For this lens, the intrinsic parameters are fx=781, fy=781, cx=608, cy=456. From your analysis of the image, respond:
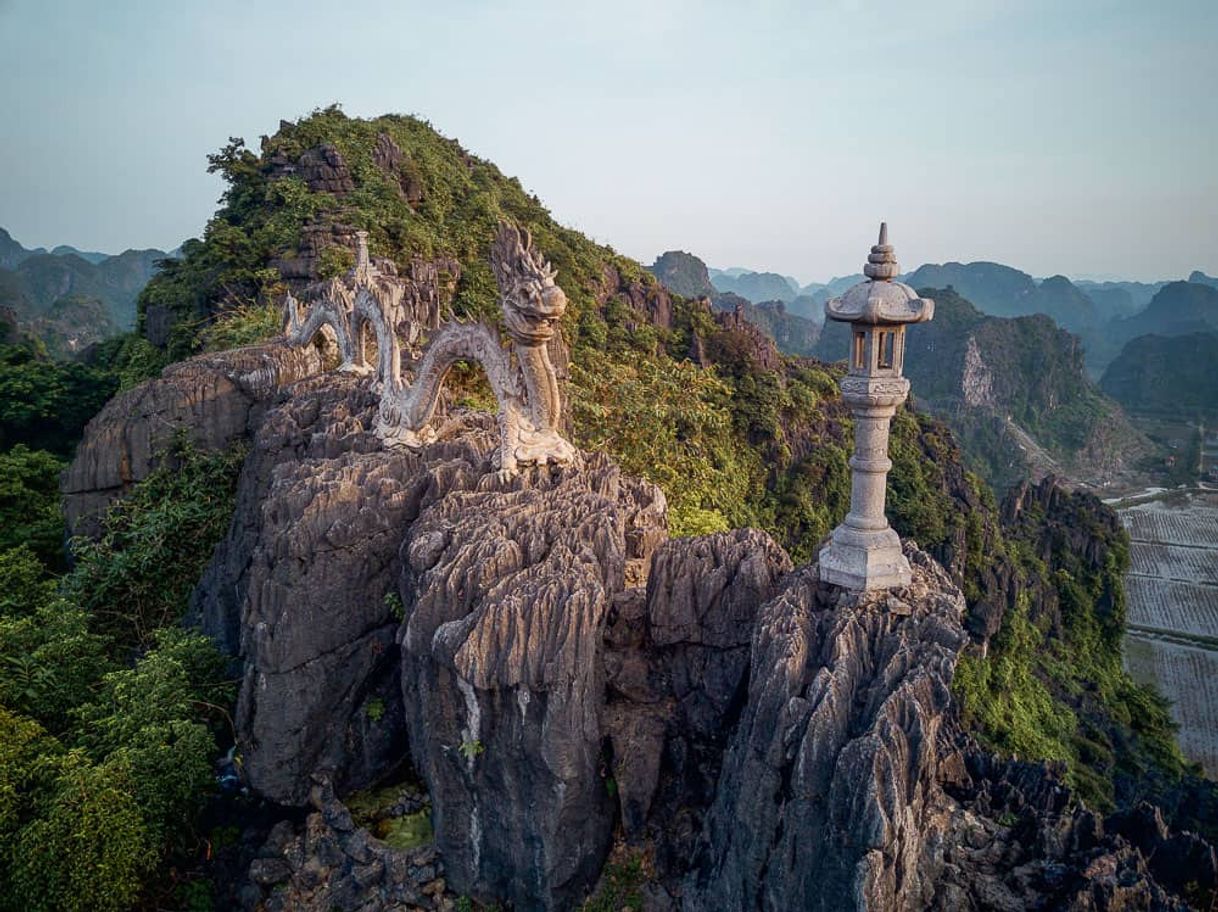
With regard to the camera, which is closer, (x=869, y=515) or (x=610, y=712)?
(x=869, y=515)

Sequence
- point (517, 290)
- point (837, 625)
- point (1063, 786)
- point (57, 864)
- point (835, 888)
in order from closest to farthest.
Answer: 1. point (835, 888)
2. point (1063, 786)
3. point (837, 625)
4. point (57, 864)
5. point (517, 290)

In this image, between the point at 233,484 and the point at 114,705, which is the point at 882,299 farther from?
the point at 233,484

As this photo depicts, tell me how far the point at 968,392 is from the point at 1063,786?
86.2 metres

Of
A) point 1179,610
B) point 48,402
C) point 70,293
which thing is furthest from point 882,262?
point 70,293

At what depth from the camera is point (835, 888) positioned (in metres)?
3.67

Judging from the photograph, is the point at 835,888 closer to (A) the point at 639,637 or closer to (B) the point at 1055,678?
(A) the point at 639,637

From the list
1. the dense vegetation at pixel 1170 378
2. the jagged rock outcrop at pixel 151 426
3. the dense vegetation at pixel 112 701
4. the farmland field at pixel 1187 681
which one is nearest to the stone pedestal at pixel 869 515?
the dense vegetation at pixel 112 701

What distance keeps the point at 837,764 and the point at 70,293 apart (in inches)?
4823

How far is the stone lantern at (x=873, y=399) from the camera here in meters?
4.91

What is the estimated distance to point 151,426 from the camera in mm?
10633

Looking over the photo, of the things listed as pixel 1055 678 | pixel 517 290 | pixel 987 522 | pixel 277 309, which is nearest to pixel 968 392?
pixel 987 522

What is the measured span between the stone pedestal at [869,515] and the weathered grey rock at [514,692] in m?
1.56

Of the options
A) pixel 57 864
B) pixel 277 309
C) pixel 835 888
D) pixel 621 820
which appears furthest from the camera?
pixel 277 309

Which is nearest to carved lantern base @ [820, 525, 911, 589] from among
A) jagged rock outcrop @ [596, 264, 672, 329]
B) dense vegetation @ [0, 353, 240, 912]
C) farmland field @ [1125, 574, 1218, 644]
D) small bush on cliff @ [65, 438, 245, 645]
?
dense vegetation @ [0, 353, 240, 912]
